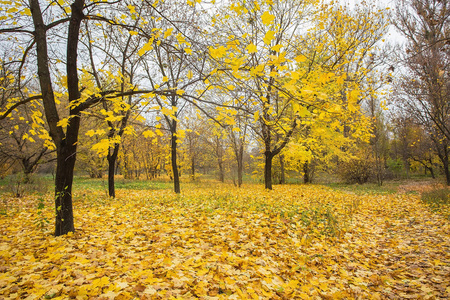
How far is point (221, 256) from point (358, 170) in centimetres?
1553

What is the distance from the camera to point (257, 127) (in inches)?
104

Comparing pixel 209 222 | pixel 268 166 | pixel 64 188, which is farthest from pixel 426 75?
pixel 64 188

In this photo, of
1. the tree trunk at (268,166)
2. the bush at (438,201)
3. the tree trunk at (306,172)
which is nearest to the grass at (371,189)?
the bush at (438,201)

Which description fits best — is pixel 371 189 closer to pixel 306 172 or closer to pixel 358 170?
pixel 358 170

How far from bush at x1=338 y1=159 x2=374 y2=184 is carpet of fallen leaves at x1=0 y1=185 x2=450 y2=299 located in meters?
10.7

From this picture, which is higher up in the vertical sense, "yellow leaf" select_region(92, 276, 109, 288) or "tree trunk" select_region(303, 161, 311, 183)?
"tree trunk" select_region(303, 161, 311, 183)

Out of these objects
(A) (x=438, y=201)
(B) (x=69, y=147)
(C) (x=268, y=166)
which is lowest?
(A) (x=438, y=201)

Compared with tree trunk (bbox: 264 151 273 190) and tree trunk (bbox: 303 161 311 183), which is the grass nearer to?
tree trunk (bbox: 303 161 311 183)

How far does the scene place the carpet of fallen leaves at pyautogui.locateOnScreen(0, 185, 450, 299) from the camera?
2.19m

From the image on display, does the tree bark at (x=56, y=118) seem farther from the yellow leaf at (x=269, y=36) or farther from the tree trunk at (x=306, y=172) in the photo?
the tree trunk at (x=306, y=172)

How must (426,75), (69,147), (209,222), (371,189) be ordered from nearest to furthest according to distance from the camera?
(69,147) → (209,222) → (426,75) → (371,189)

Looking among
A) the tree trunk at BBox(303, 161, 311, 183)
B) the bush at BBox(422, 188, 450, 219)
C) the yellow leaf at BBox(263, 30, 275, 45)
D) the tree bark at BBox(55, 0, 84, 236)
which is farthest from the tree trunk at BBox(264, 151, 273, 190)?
the yellow leaf at BBox(263, 30, 275, 45)

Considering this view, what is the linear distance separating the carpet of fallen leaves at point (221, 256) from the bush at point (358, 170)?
35.2ft

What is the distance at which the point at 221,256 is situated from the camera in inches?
115
